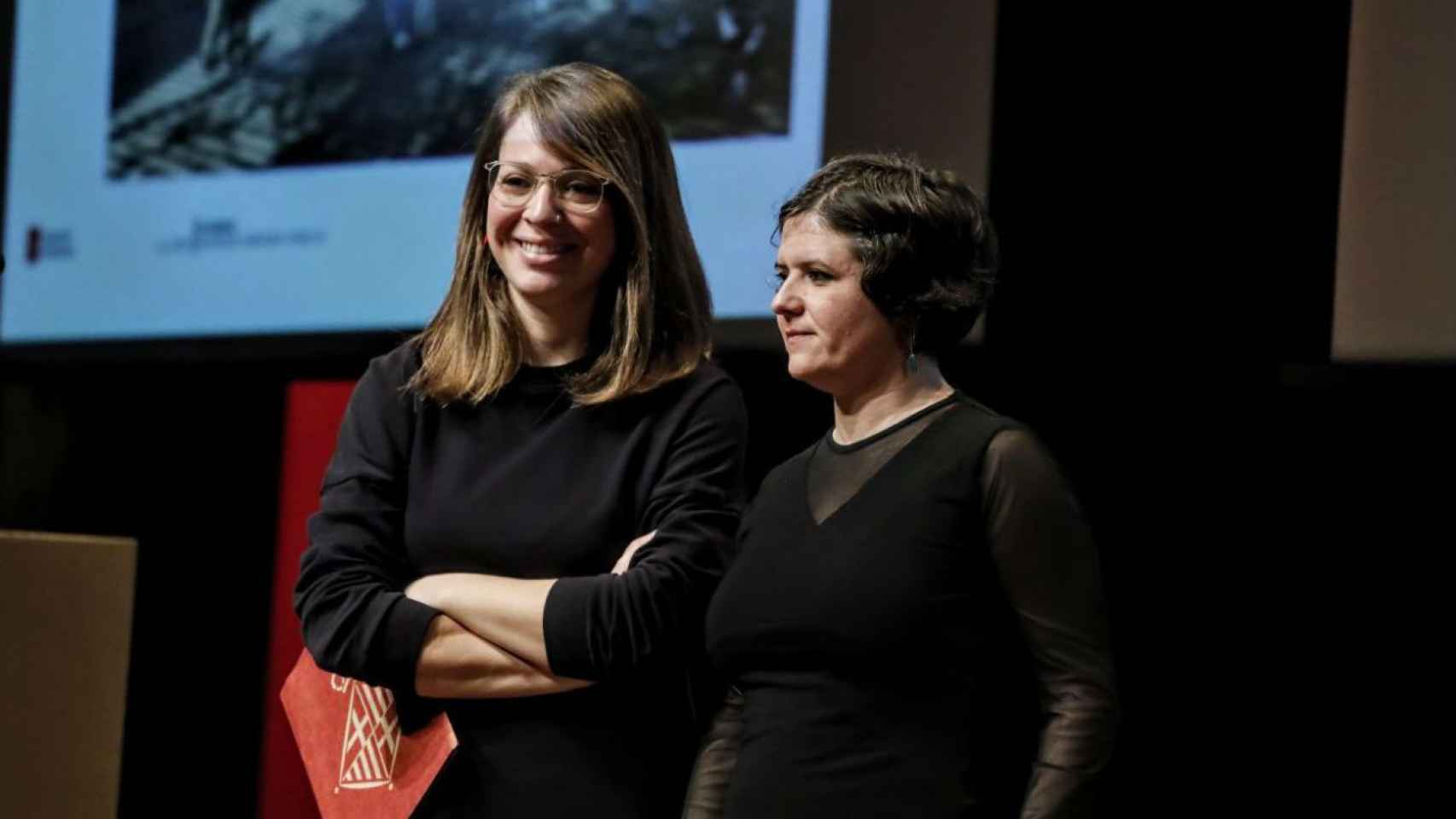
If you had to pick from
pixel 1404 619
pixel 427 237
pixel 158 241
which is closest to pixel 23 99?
pixel 158 241

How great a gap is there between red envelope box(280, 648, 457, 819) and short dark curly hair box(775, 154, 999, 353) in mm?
693

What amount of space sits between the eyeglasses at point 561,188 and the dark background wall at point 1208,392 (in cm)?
104

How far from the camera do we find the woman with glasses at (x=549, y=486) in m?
1.97

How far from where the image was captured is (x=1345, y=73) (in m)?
2.76

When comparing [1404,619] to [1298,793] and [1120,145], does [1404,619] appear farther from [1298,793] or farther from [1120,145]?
[1120,145]

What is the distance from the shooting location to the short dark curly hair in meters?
1.85

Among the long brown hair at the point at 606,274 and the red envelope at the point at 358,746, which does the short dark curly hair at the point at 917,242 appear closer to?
the long brown hair at the point at 606,274

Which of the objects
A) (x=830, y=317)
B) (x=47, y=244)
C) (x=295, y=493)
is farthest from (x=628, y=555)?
(x=47, y=244)

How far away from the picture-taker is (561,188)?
6.98 feet

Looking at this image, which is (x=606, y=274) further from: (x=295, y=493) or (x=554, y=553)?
(x=295, y=493)

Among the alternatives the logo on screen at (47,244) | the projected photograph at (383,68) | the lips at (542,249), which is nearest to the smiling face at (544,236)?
the lips at (542,249)

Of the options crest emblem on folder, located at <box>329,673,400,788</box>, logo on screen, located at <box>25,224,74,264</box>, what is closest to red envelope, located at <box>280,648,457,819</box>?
crest emblem on folder, located at <box>329,673,400,788</box>

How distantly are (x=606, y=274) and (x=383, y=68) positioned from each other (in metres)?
1.98

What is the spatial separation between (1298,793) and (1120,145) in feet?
3.53
